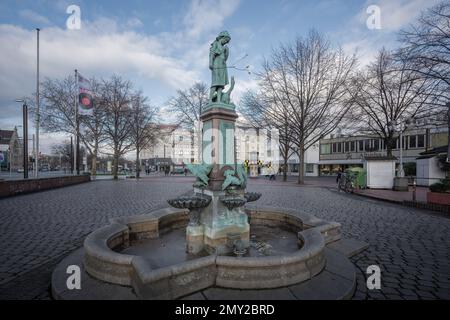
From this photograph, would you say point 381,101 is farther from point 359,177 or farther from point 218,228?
point 218,228

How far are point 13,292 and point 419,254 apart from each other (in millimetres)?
7320

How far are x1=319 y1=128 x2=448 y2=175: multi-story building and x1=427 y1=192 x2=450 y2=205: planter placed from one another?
23034 mm

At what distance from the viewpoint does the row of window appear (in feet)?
119

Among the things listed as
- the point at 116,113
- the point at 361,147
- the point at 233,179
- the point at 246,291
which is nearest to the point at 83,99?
the point at 116,113

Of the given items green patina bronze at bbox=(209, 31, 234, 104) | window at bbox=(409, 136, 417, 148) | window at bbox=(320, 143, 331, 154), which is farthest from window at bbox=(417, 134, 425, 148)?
green patina bronze at bbox=(209, 31, 234, 104)

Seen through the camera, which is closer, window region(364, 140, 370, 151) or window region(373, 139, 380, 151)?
window region(373, 139, 380, 151)

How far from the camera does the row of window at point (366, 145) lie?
36.3 meters

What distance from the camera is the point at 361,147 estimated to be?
43344mm

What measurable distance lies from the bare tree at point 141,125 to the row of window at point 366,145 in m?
35.2

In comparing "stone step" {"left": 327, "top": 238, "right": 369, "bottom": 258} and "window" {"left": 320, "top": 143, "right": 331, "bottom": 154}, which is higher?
"window" {"left": 320, "top": 143, "right": 331, "bottom": 154}

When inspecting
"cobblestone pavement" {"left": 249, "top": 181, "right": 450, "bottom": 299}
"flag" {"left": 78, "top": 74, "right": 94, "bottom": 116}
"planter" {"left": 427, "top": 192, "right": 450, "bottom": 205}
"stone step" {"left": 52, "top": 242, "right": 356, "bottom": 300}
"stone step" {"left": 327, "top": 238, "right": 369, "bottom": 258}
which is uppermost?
"flag" {"left": 78, "top": 74, "right": 94, "bottom": 116}

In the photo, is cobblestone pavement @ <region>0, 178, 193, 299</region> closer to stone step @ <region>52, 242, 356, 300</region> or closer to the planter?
stone step @ <region>52, 242, 356, 300</region>
